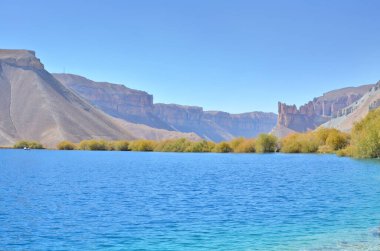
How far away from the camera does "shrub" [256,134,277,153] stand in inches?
4656

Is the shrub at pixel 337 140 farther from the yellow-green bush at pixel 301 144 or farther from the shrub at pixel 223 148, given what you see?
the shrub at pixel 223 148

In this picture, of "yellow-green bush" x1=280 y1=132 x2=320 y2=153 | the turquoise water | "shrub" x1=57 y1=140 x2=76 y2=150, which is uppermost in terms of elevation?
"yellow-green bush" x1=280 y1=132 x2=320 y2=153

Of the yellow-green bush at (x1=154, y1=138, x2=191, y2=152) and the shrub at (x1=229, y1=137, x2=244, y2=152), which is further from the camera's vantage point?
the yellow-green bush at (x1=154, y1=138, x2=191, y2=152)

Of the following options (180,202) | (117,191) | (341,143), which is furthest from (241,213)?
(341,143)

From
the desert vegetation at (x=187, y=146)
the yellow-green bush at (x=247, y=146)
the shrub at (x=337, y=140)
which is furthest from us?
the yellow-green bush at (x=247, y=146)

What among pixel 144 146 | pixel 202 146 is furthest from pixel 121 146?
pixel 202 146

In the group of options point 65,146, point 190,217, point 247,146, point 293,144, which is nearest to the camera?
point 190,217

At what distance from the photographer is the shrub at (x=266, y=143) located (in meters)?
118

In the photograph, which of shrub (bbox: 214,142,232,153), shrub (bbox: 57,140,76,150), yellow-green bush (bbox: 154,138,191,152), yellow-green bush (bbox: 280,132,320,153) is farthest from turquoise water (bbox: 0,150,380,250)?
shrub (bbox: 57,140,76,150)

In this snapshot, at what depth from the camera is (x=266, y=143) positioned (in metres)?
119

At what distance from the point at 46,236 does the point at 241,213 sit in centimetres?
1023

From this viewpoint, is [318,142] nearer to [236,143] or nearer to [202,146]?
[236,143]

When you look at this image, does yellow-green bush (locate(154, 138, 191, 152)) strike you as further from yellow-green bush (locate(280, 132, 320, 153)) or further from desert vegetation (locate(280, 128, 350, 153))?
yellow-green bush (locate(280, 132, 320, 153))

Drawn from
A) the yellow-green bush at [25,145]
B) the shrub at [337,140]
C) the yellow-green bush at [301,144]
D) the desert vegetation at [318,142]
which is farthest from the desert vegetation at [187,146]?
the shrub at [337,140]
